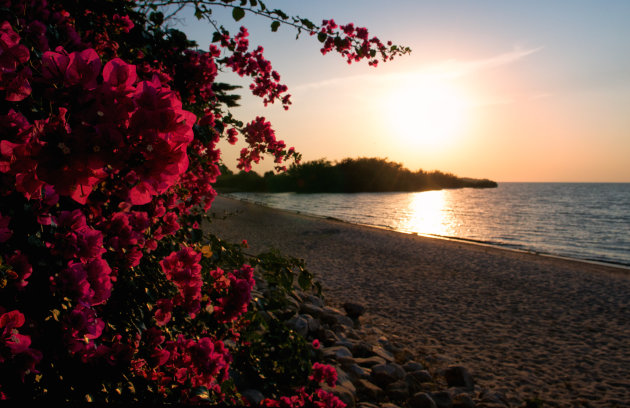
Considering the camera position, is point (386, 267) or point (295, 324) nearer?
point (295, 324)

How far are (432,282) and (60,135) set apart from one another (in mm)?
10211

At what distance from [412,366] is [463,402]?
34.8 inches

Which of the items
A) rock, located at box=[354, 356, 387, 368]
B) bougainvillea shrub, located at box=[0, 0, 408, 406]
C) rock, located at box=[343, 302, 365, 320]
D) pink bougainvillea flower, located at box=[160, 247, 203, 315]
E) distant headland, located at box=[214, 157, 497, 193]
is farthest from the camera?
distant headland, located at box=[214, 157, 497, 193]

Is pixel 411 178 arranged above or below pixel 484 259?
above

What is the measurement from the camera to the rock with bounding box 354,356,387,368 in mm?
4742

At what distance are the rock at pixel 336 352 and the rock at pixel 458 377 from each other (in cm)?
132

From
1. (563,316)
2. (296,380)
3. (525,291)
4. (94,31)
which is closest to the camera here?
(94,31)

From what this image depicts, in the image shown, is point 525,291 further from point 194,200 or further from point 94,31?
point 94,31

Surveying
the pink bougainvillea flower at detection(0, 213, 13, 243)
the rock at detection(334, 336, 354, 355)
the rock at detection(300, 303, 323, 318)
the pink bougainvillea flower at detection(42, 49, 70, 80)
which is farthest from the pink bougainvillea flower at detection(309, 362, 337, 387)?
the pink bougainvillea flower at detection(42, 49, 70, 80)

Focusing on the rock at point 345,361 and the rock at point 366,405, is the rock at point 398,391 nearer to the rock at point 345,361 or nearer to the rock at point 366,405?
the rock at point 366,405

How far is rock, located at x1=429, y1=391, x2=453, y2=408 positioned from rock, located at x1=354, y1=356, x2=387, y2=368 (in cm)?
74

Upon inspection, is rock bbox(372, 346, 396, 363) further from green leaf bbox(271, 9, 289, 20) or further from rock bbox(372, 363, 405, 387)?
Result: green leaf bbox(271, 9, 289, 20)

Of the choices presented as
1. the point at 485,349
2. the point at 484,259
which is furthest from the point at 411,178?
the point at 485,349

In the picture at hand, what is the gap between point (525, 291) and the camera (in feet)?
31.2
